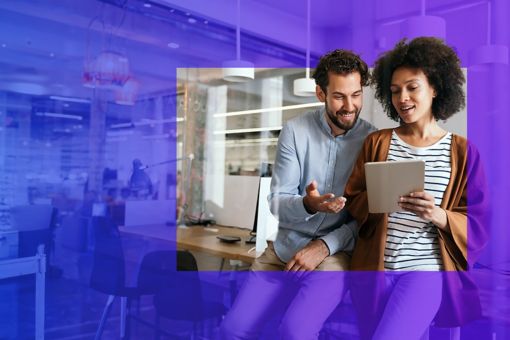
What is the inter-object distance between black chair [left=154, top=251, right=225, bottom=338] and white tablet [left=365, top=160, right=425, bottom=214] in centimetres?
65

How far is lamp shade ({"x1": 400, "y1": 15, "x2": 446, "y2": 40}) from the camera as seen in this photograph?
5.12ft

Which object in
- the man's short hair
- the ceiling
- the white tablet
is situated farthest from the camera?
the ceiling

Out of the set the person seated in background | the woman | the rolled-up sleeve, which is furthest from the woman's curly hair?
the person seated in background

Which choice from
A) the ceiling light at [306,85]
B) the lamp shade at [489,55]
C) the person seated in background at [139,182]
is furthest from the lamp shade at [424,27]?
the person seated in background at [139,182]

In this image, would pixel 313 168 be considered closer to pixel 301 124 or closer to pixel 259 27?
pixel 301 124

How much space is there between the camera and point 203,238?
5.43 ft

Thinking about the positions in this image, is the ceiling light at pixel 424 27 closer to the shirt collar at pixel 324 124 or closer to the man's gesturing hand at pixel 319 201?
the shirt collar at pixel 324 124

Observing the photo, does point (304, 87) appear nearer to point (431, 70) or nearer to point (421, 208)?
point (431, 70)

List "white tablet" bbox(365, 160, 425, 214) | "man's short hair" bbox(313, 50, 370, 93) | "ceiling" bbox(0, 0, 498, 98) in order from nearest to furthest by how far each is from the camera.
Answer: "white tablet" bbox(365, 160, 425, 214) < "man's short hair" bbox(313, 50, 370, 93) < "ceiling" bbox(0, 0, 498, 98)

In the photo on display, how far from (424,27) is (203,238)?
1038 mm

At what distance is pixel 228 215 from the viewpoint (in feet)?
5.41

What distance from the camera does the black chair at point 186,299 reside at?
1690mm

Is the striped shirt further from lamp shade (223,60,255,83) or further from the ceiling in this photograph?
lamp shade (223,60,255,83)

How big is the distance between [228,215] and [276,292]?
1.02 feet
